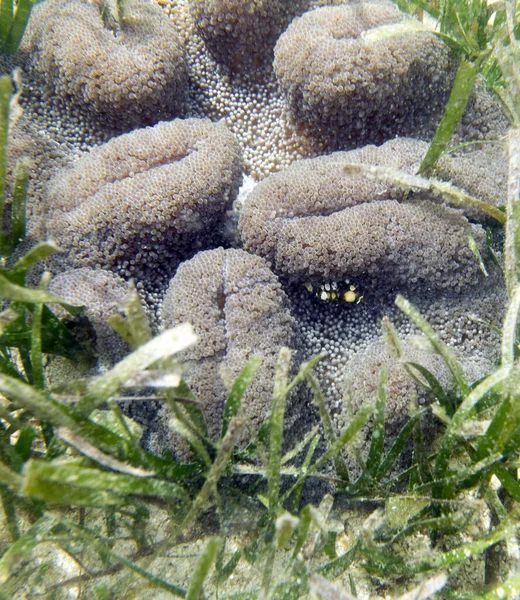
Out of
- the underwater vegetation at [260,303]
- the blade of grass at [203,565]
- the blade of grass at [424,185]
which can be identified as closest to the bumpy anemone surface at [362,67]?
the underwater vegetation at [260,303]

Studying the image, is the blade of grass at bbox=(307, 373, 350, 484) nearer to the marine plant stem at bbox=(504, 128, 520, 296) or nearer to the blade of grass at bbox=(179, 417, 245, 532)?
the blade of grass at bbox=(179, 417, 245, 532)

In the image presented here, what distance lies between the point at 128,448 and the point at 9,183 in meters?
1.59

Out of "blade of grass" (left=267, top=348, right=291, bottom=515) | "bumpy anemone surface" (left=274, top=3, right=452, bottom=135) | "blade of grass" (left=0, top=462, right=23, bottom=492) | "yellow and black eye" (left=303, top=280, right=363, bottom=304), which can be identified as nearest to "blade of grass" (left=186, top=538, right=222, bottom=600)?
"blade of grass" (left=267, top=348, right=291, bottom=515)

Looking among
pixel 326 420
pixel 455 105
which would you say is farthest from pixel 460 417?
pixel 455 105

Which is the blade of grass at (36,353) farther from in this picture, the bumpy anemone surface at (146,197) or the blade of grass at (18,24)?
the blade of grass at (18,24)

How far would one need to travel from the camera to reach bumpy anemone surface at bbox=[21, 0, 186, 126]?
2.24 m

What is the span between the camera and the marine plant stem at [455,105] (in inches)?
74.6

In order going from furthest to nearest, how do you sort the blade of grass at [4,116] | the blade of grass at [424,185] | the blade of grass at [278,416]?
the blade of grass at [424,185] → the blade of grass at [4,116] → the blade of grass at [278,416]

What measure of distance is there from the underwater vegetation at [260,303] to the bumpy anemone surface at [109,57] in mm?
14

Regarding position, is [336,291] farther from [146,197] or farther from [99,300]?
[99,300]

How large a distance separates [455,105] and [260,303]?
1277 mm

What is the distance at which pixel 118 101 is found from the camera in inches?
90.2

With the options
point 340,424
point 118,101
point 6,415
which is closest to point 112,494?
point 6,415

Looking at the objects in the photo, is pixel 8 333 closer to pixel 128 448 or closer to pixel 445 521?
pixel 128 448
